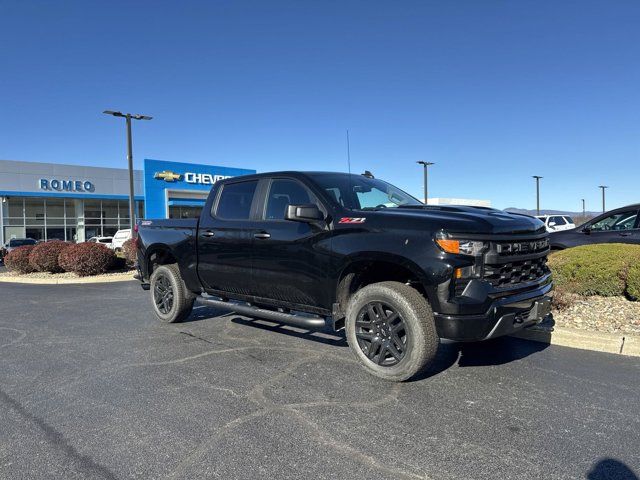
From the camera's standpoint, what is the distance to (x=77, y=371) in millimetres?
4918

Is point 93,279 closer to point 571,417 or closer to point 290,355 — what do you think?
point 290,355

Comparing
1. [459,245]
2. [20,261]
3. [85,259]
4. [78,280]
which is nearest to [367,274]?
[459,245]

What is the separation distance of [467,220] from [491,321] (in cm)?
85

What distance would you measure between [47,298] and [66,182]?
30268mm

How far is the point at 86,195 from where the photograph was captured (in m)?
38.0

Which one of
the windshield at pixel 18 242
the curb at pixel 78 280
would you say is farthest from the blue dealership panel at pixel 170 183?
the curb at pixel 78 280

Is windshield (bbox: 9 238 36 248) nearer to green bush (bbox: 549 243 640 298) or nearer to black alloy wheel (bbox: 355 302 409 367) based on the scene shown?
green bush (bbox: 549 243 640 298)

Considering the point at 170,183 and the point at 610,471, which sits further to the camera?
the point at 170,183

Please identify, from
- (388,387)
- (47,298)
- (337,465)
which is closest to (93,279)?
(47,298)

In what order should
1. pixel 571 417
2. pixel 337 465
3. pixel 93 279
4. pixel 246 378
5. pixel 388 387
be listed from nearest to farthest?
1. pixel 337 465
2. pixel 571 417
3. pixel 388 387
4. pixel 246 378
5. pixel 93 279

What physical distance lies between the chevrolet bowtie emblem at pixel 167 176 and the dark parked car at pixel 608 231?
2901cm

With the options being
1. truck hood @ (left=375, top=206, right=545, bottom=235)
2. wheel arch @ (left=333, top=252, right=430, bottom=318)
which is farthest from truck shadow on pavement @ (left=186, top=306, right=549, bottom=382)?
truck hood @ (left=375, top=206, right=545, bottom=235)

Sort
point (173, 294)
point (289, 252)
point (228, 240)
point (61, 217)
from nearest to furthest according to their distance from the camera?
point (289, 252) < point (228, 240) < point (173, 294) < point (61, 217)

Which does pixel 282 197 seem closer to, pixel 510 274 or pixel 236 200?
pixel 236 200
